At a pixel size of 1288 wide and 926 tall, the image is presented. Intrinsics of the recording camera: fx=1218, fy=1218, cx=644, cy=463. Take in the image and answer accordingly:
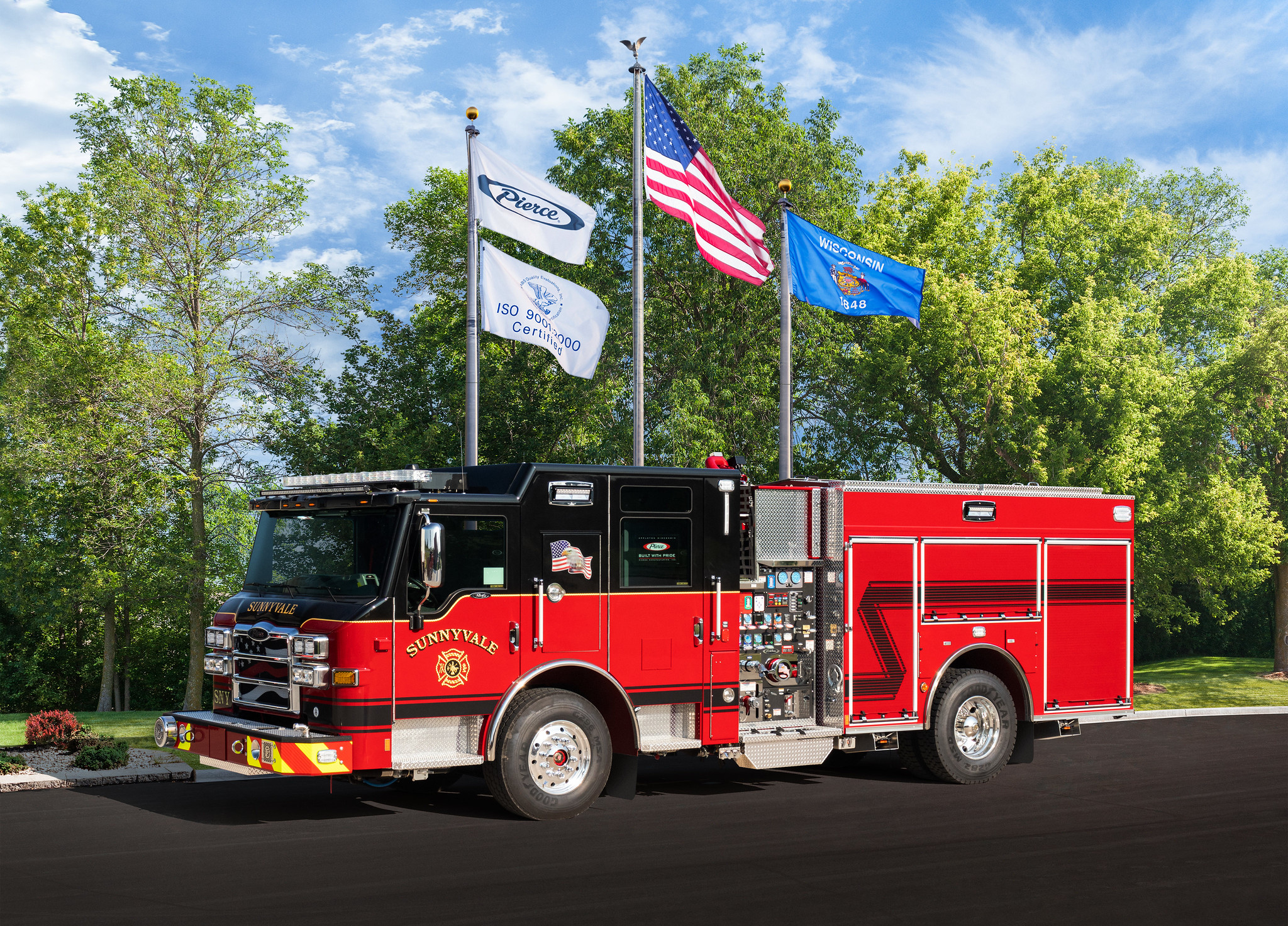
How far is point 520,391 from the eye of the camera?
1133 inches

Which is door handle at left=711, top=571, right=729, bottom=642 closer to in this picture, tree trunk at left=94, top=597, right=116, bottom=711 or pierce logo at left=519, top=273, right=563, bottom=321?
pierce logo at left=519, top=273, right=563, bottom=321

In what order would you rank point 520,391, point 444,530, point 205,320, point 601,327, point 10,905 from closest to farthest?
point 10,905
point 444,530
point 601,327
point 205,320
point 520,391

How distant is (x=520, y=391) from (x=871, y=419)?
847 centimetres

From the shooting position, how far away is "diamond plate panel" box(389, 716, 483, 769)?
32.7ft

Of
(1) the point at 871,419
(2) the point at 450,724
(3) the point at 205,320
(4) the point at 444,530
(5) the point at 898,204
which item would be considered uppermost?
(5) the point at 898,204

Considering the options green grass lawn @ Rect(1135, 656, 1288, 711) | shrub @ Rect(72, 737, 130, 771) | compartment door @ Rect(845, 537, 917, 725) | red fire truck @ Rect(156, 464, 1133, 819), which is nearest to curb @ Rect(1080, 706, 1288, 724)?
green grass lawn @ Rect(1135, 656, 1288, 711)

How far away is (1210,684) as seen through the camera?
29.4m

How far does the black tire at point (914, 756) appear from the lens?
13008mm

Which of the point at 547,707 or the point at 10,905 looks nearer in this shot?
A: the point at 10,905

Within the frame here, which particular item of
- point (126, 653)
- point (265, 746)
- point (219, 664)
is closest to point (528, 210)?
point (219, 664)

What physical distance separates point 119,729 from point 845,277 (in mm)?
12688

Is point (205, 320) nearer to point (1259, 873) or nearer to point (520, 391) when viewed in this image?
point (520, 391)

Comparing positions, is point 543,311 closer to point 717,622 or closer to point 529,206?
point 529,206

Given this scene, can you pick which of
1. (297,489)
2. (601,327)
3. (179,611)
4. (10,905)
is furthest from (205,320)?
(10,905)
